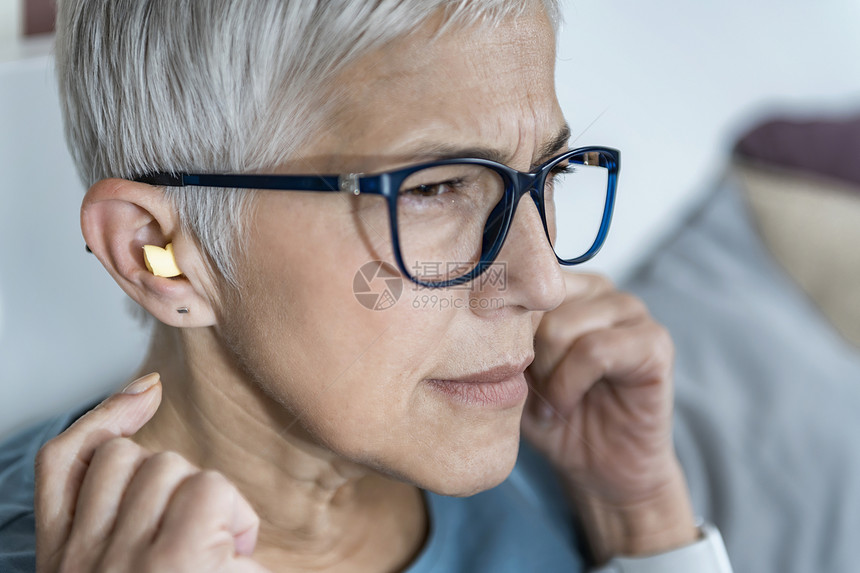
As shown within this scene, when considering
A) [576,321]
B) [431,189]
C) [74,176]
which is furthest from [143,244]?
[576,321]

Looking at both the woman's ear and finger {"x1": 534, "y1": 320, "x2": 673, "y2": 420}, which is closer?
the woman's ear

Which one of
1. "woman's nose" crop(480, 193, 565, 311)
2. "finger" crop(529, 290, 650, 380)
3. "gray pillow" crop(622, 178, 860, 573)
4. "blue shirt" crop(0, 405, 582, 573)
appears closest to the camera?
"woman's nose" crop(480, 193, 565, 311)

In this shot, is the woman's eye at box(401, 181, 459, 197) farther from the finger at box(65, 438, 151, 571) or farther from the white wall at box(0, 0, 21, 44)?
the white wall at box(0, 0, 21, 44)

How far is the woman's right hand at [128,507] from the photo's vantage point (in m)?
0.48

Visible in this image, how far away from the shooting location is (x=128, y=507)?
0.49m

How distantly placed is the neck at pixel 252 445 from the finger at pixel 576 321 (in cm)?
25

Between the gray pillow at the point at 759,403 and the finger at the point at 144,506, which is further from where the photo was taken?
the gray pillow at the point at 759,403

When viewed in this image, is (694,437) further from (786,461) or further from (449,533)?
(449,533)

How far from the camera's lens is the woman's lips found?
62cm

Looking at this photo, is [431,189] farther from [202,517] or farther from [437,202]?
[202,517]

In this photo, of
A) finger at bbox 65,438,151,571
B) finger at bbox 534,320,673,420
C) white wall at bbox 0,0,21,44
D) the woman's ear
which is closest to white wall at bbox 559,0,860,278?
finger at bbox 534,320,673,420

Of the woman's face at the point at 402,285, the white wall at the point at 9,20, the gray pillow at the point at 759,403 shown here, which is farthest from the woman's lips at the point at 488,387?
the white wall at the point at 9,20

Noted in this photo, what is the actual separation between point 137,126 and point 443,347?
28 centimetres

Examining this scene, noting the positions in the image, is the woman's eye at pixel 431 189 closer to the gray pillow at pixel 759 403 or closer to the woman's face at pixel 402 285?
the woman's face at pixel 402 285
